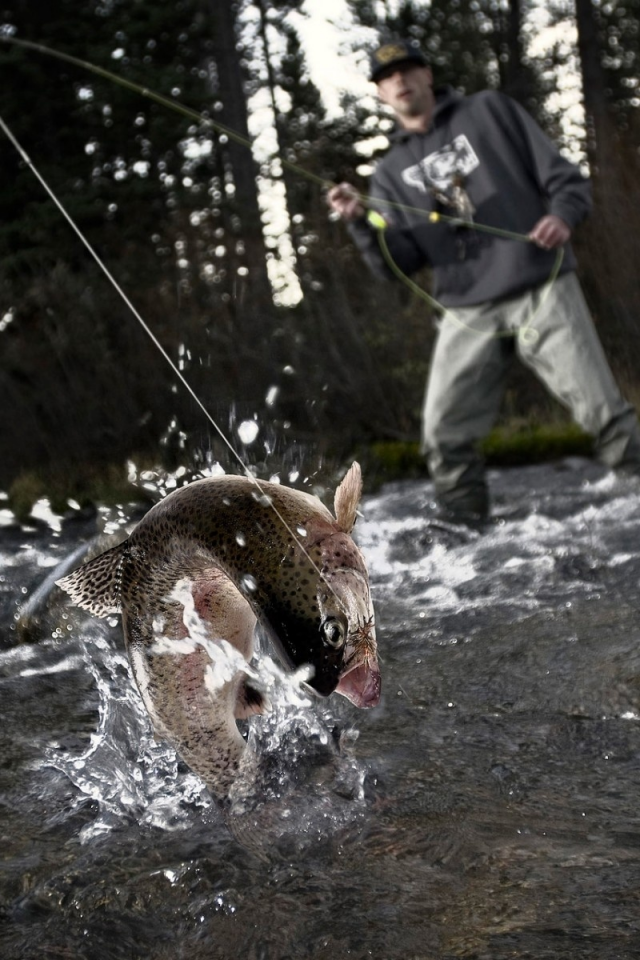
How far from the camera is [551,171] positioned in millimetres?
5910

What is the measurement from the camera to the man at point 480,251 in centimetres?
592

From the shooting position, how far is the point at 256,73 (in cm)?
2066

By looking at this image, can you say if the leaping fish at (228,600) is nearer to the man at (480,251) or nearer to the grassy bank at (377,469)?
the man at (480,251)

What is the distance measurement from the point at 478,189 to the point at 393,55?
0.83 meters

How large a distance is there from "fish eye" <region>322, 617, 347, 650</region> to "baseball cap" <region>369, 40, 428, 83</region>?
4.79m

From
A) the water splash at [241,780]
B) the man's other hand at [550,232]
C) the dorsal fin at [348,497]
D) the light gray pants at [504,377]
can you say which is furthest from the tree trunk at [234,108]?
the dorsal fin at [348,497]

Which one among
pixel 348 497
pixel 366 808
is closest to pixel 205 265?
pixel 366 808

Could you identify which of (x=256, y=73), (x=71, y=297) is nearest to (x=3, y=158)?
(x=71, y=297)

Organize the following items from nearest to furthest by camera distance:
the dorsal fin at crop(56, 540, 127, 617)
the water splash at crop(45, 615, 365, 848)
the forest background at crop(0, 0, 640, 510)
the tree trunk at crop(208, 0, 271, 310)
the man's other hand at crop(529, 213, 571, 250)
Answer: the dorsal fin at crop(56, 540, 127, 617) → the water splash at crop(45, 615, 365, 848) → the man's other hand at crop(529, 213, 571, 250) → the forest background at crop(0, 0, 640, 510) → the tree trunk at crop(208, 0, 271, 310)

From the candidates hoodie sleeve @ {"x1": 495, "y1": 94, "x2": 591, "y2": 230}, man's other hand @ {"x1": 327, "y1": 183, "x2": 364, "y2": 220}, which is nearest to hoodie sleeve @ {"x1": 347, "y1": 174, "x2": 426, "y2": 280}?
man's other hand @ {"x1": 327, "y1": 183, "x2": 364, "y2": 220}

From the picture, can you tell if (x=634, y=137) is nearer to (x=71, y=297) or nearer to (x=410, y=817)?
(x=71, y=297)

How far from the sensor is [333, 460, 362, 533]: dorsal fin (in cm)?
185

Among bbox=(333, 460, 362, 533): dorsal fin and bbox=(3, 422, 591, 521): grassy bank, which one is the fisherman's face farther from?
bbox=(333, 460, 362, 533): dorsal fin

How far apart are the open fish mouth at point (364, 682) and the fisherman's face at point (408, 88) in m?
4.81
